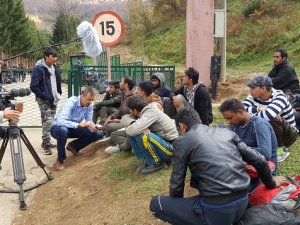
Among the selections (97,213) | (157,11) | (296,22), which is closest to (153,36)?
(157,11)

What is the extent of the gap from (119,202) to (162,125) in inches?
42.3

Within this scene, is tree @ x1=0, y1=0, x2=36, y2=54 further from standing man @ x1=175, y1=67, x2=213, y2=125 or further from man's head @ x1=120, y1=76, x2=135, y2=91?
standing man @ x1=175, y1=67, x2=213, y2=125

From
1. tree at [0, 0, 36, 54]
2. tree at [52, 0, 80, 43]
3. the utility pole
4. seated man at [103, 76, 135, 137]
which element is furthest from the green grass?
tree at [52, 0, 80, 43]

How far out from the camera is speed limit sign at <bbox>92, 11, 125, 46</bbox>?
287 inches

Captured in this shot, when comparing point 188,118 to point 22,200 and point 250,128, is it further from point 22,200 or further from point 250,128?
point 22,200

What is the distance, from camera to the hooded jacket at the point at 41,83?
6.82 metres

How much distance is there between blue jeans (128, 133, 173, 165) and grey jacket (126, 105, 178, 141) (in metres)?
0.09

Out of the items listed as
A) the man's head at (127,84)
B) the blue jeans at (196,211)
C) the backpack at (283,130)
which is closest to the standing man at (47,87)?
the man's head at (127,84)

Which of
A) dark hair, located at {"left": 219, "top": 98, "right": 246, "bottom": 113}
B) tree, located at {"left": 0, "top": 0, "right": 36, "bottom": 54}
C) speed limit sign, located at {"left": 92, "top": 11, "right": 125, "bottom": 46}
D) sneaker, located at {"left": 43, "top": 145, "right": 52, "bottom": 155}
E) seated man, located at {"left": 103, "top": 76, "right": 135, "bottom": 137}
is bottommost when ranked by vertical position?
sneaker, located at {"left": 43, "top": 145, "right": 52, "bottom": 155}

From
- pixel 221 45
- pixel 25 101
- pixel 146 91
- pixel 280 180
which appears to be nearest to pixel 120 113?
pixel 146 91

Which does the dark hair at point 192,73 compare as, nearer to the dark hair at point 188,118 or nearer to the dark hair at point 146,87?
the dark hair at point 146,87

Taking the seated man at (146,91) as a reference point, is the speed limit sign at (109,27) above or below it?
above

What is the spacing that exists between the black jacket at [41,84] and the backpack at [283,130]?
369cm

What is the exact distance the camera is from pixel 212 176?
3.24 metres
